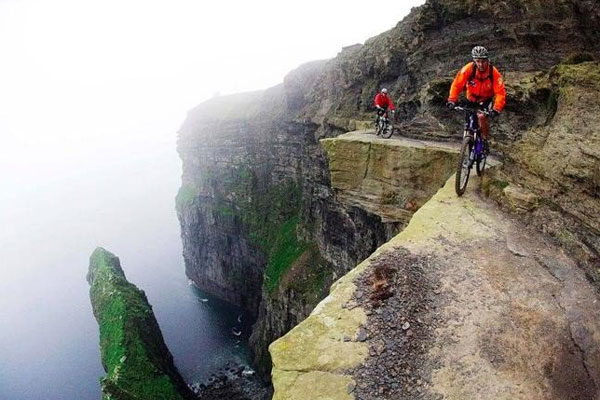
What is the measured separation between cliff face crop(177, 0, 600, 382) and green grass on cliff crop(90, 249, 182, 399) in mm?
12247

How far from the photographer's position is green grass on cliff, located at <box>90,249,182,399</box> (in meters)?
33.4

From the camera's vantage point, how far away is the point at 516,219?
12.7 m

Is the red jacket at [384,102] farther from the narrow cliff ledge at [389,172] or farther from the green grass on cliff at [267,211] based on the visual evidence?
the green grass on cliff at [267,211]

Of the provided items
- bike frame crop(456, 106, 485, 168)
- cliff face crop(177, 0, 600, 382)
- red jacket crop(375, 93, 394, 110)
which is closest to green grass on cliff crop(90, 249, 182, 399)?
cliff face crop(177, 0, 600, 382)

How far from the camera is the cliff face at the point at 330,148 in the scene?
17.8 meters

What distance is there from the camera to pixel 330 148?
22219 mm

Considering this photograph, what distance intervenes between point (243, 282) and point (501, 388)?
56379 millimetres

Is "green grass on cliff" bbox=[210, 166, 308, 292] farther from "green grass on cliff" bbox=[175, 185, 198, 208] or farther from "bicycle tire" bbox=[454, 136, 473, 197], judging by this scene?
"bicycle tire" bbox=[454, 136, 473, 197]

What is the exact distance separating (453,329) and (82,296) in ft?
280

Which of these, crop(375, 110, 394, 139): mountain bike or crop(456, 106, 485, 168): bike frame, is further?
crop(375, 110, 394, 139): mountain bike

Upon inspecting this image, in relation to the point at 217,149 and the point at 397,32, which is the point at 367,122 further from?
the point at 217,149

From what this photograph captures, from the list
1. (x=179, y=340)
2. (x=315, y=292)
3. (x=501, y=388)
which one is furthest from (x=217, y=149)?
(x=501, y=388)

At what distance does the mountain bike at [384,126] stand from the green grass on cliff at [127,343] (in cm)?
2559

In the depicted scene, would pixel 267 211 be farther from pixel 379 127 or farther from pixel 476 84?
pixel 476 84
